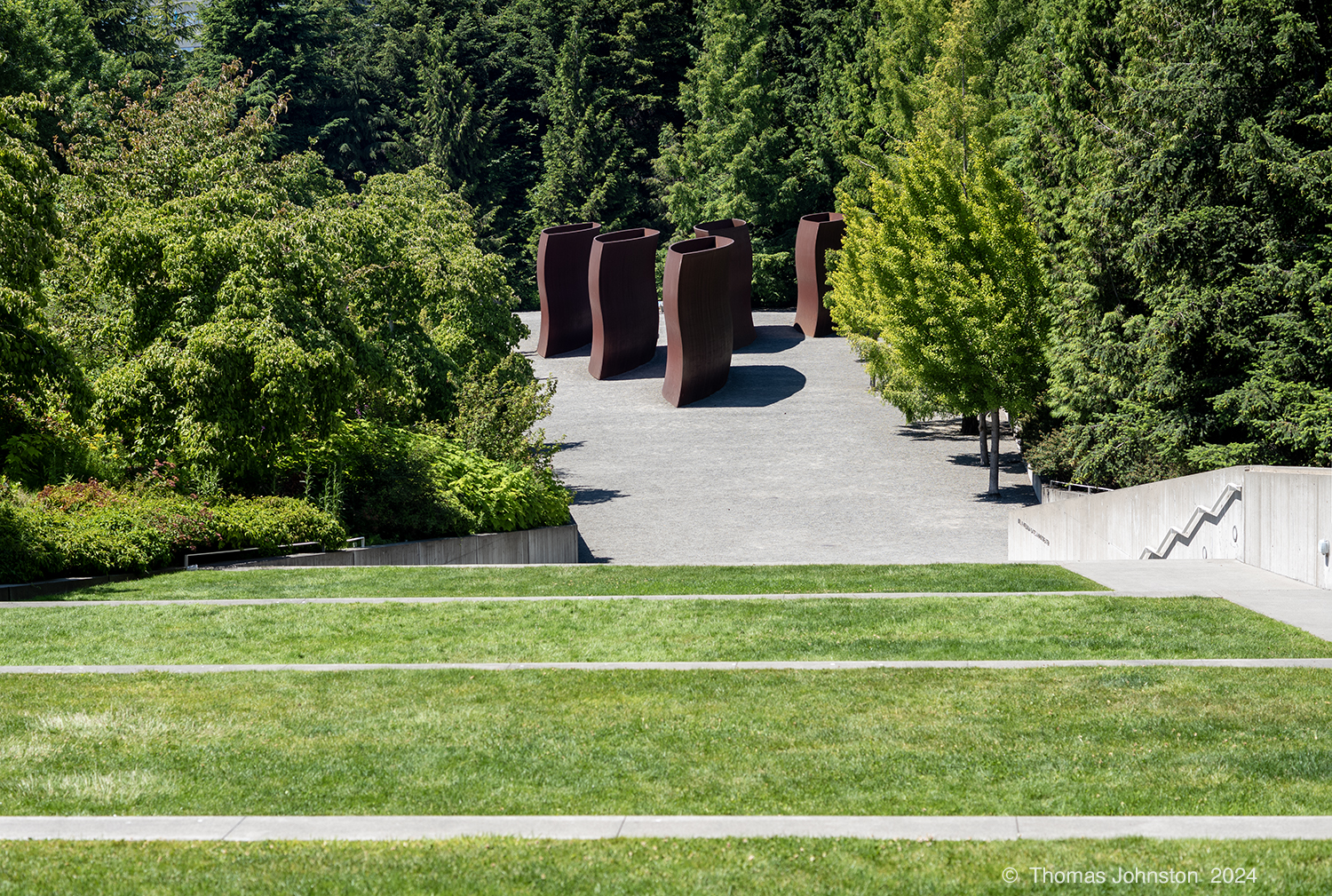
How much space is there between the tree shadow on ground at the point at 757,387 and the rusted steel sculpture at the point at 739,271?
161 cm

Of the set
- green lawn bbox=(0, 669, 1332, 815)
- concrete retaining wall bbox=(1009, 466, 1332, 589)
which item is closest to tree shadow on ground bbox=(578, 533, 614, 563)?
concrete retaining wall bbox=(1009, 466, 1332, 589)

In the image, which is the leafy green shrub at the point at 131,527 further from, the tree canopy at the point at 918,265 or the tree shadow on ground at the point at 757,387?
the tree shadow on ground at the point at 757,387

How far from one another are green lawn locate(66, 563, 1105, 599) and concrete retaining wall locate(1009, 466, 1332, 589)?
180 centimetres

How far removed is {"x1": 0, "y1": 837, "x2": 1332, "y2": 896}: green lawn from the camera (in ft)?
15.2

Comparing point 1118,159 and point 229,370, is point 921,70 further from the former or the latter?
point 229,370

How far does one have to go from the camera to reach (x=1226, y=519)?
1301 centimetres

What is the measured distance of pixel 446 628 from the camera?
10094 mm

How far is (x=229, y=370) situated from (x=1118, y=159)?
1637 centimetres

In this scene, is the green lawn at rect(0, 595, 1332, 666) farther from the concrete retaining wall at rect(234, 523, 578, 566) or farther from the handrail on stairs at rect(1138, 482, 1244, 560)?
the concrete retaining wall at rect(234, 523, 578, 566)

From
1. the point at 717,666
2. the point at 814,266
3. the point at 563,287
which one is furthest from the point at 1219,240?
the point at 563,287

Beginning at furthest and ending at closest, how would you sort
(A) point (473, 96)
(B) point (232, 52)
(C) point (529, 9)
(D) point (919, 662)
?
(C) point (529, 9)
(A) point (473, 96)
(B) point (232, 52)
(D) point (919, 662)

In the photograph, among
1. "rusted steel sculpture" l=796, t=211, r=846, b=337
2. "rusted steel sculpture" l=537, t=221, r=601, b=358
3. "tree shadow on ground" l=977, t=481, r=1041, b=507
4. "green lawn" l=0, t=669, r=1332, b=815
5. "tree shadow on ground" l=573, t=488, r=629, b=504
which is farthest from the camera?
"rusted steel sculpture" l=796, t=211, r=846, b=337

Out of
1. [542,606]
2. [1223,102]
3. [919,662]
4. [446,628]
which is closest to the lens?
[919,662]

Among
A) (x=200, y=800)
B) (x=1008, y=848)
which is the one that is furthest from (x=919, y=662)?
(x=200, y=800)
